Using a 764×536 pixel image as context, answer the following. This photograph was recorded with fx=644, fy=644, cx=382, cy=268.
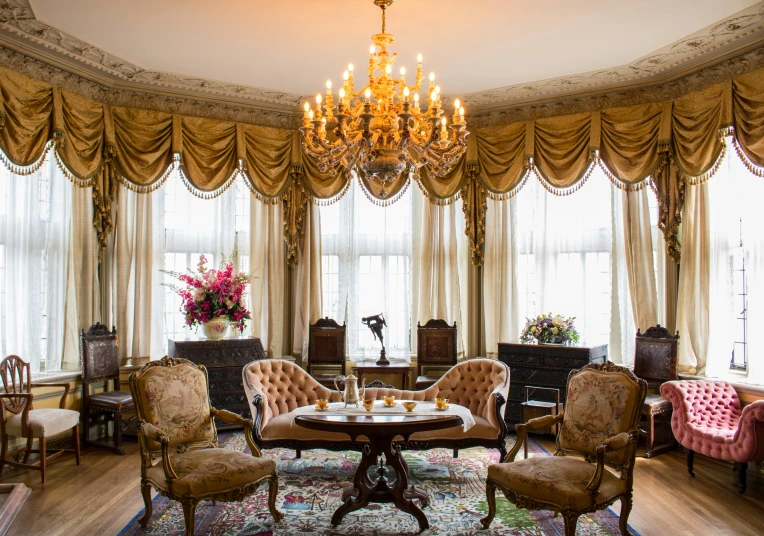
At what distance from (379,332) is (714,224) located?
3595 millimetres

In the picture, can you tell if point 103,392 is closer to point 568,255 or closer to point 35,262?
point 35,262

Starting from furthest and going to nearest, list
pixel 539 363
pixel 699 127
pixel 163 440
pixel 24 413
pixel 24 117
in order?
pixel 539 363 < pixel 699 127 < pixel 24 117 < pixel 24 413 < pixel 163 440

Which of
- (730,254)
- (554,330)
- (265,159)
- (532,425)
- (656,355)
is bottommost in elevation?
(532,425)

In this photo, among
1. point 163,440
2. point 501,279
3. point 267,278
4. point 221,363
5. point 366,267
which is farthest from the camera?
point 366,267

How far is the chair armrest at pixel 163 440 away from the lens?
157 inches

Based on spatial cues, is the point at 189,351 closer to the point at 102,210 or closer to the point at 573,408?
the point at 102,210

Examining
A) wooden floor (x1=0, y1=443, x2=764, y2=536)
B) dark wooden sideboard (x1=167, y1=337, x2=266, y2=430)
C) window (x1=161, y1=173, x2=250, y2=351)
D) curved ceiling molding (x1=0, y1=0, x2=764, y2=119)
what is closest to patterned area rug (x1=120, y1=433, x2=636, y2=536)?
wooden floor (x1=0, y1=443, x2=764, y2=536)

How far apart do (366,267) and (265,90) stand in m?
2.37

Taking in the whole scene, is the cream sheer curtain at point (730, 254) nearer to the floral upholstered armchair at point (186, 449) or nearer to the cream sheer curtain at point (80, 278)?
the floral upholstered armchair at point (186, 449)

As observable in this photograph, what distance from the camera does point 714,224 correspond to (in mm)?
6371

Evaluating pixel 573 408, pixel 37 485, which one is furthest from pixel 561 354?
pixel 37 485

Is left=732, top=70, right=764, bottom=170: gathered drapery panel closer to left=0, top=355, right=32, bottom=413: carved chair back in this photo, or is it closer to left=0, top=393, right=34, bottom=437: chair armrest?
left=0, top=393, right=34, bottom=437: chair armrest

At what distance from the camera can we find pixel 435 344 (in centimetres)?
737

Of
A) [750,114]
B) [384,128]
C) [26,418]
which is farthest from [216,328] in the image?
[750,114]
